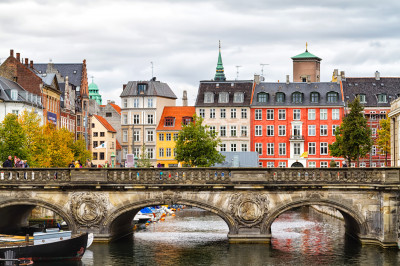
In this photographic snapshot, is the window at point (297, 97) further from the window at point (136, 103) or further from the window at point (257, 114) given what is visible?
the window at point (136, 103)

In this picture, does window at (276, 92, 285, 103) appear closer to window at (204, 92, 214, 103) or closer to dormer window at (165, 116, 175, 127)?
window at (204, 92, 214, 103)

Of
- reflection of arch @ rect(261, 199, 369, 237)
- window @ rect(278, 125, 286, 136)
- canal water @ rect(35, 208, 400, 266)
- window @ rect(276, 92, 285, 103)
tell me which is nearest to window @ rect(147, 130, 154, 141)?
window @ rect(278, 125, 286, 136)

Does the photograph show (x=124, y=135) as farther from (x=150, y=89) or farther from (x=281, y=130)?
(x=281, y=130)

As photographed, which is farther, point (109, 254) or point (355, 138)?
point (355, 138)

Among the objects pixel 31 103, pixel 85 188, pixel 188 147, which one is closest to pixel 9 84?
pixel 31 103

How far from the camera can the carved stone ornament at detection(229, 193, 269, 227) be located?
52875 millimetres

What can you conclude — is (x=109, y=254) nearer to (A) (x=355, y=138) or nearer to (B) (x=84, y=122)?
(A) (x=355, y=138)

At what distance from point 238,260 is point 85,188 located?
11692 mm

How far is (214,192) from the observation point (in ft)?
174

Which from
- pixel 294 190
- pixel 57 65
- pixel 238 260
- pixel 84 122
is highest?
pixel 57 65

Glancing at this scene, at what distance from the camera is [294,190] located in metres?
52.8

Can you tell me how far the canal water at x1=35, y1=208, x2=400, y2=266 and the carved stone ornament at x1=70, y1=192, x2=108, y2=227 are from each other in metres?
1.87

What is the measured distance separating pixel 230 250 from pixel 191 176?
5491mm

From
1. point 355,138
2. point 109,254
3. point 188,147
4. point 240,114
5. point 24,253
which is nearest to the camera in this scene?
point 24,253
